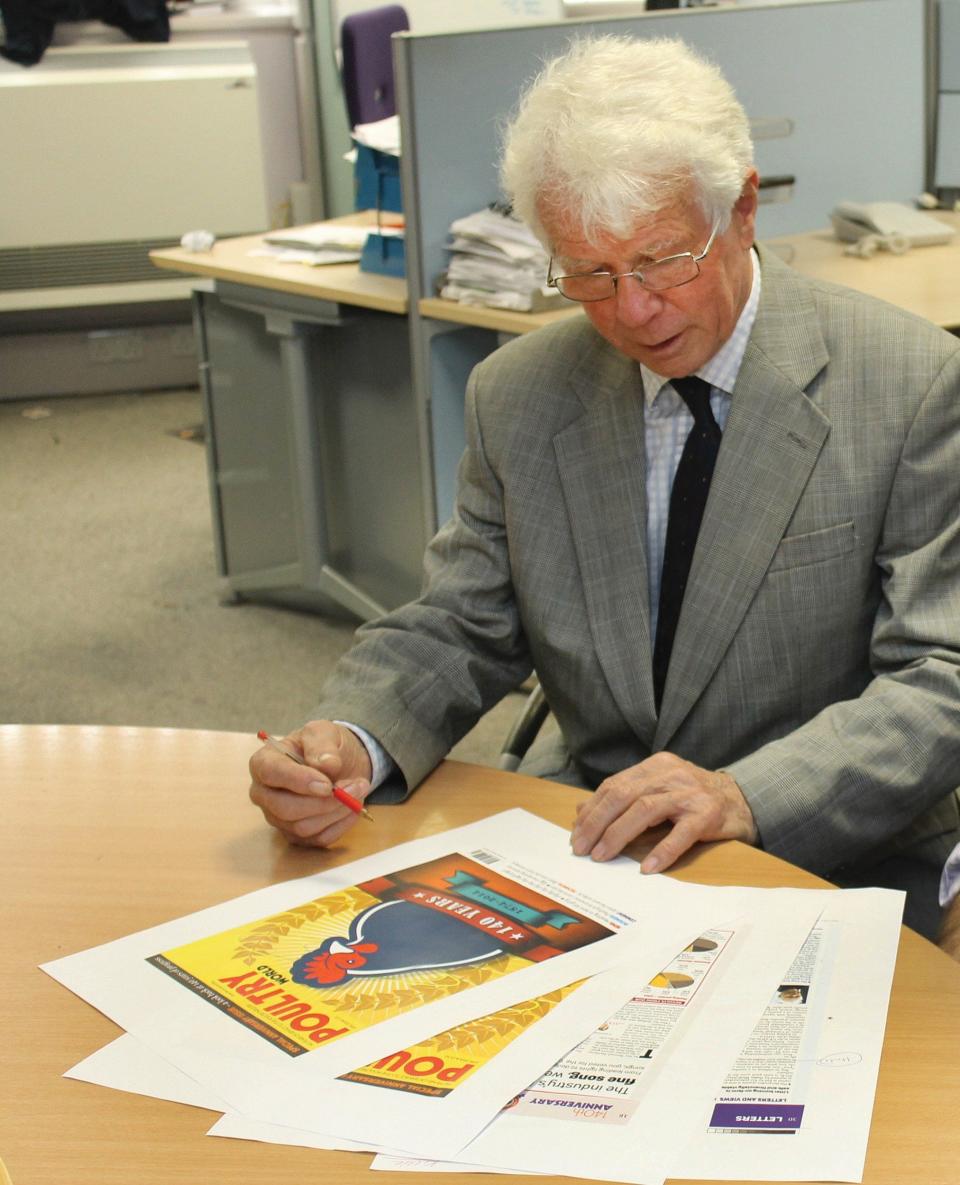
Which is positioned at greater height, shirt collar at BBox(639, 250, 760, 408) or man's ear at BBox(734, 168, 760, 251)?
man's ear at BBox(734, 168, 760, 251)

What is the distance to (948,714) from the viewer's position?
1.25 metres

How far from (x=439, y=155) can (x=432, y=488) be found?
25.8 inches

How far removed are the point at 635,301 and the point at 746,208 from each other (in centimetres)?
16

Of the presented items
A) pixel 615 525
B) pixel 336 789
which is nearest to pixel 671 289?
pixel 615 525

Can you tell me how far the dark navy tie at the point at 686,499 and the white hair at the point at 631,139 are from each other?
18 cm

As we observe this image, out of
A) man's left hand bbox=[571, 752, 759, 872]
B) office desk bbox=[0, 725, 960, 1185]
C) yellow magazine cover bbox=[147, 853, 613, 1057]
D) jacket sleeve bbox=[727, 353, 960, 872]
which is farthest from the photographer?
jacket sleeve bbox=[727, 353, 960, 872]

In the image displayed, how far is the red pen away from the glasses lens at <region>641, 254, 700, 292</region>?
52 cm

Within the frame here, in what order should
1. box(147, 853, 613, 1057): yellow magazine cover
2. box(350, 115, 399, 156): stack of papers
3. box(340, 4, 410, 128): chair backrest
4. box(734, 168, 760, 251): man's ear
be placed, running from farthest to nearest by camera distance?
box(340, 4, 410, 128): chair backrest < box(350, 115, 399, 156): stack of papers < box(734, 168, 760, 251): man's ear < box(147, 853, 613, 1057): yellow magazine cover

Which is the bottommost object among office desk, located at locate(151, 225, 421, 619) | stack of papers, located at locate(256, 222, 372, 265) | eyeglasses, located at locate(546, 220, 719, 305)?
office desk, located at locate(151, 225, 421, 619)

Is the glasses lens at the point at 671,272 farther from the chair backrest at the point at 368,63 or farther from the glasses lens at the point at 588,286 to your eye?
the chair backrest at the point at 368,63

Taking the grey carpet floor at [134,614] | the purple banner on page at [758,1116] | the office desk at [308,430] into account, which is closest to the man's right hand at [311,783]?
the purple banner on page at [758,1116]

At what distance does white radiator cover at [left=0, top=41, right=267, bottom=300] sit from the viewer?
540cm

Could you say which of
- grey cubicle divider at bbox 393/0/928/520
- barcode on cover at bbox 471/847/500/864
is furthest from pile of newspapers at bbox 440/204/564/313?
barcode on cover at bbox 471/847/500/864

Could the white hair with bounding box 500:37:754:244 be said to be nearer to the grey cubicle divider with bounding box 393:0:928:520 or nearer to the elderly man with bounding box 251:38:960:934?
the elderly man with bounding box 251:38:960:934
